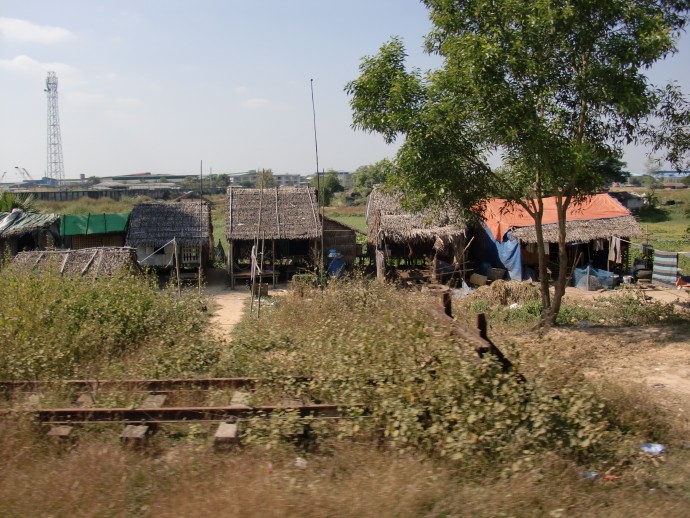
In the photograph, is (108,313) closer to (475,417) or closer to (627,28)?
(475,417)

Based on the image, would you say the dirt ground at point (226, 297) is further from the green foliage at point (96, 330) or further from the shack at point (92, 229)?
the shack at point (92, 229)

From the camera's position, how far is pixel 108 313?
844 centimetres

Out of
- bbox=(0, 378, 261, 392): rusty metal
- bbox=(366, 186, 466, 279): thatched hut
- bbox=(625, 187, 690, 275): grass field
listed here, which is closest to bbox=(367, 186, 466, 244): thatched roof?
bbox=(366, 186, 466, 279): thatched hut

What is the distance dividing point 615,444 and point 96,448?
4253 mm

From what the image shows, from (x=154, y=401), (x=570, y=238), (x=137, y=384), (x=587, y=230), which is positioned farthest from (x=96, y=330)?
(x=587, y=230)

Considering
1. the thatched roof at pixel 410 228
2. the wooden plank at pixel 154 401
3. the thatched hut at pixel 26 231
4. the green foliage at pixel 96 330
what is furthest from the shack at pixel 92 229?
the wooden plank at pixel 154 401

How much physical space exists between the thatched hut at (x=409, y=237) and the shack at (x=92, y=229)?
29.5ft

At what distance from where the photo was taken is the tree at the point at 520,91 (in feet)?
29.9

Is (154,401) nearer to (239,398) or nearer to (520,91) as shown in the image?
(239,398)

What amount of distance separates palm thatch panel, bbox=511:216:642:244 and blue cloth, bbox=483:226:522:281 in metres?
0.36

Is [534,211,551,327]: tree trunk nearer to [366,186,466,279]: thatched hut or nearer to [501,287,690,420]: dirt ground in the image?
[501,287,690,420]: dirt ground

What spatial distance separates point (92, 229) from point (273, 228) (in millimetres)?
6738

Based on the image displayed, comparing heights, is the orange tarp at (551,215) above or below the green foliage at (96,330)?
above

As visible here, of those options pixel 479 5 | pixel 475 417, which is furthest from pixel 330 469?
pixel 479 5
